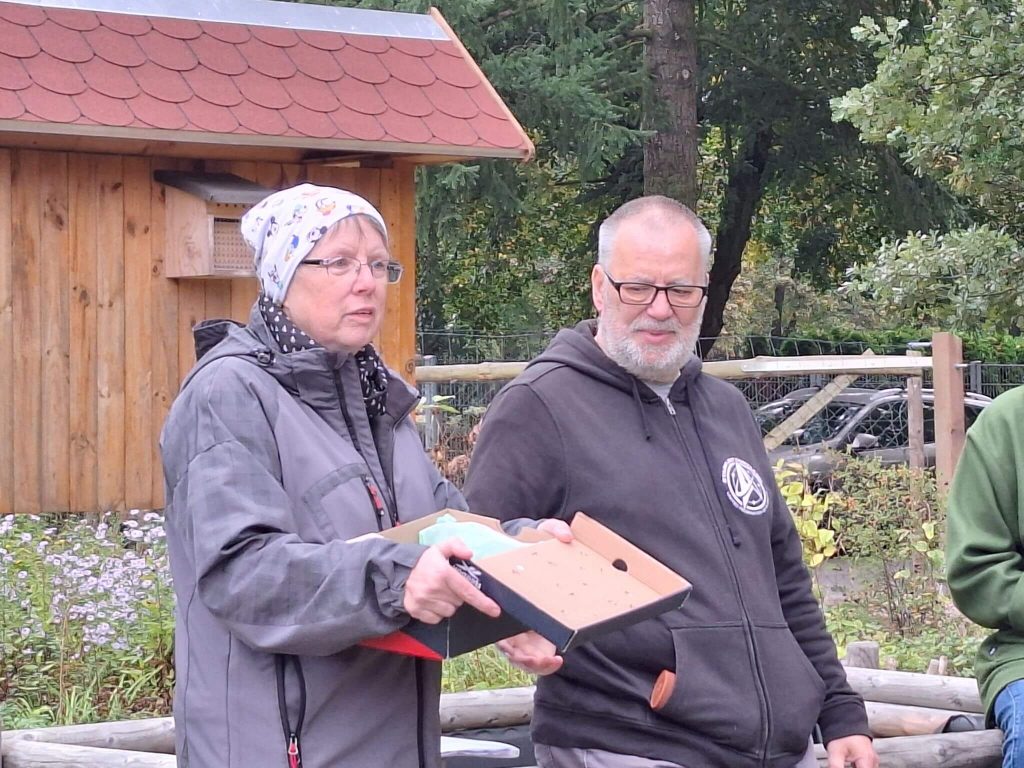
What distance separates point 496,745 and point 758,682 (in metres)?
1.23

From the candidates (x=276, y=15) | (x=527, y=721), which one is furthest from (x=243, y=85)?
(x=527, y=721)

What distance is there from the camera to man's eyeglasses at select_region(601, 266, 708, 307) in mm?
3176

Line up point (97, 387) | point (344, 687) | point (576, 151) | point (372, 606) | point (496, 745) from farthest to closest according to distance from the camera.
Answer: point (576, 151), point (97, 387), point (496, 745), point (344, 687), point (372, 606)

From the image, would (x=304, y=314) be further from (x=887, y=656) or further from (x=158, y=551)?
(x=887, y=656)

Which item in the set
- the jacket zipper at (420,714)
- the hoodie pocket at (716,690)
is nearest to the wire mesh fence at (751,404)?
the hoodie pocket at (716,690)

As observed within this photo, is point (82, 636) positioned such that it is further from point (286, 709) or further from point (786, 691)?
point (286, 709)

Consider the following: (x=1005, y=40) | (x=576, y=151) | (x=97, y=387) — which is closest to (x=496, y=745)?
(x=97, y=387)

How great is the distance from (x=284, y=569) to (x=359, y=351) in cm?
51

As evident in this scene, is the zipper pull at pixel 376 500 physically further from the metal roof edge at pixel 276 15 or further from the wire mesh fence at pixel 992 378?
the wire mesh fence at pixel 992 378

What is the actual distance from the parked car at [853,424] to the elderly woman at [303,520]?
6.55 meters

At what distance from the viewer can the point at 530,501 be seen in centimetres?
295

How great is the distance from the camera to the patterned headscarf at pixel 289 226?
247 cm

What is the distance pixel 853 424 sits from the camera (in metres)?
10.2

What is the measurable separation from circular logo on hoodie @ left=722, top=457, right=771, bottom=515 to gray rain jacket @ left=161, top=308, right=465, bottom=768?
863 mm
